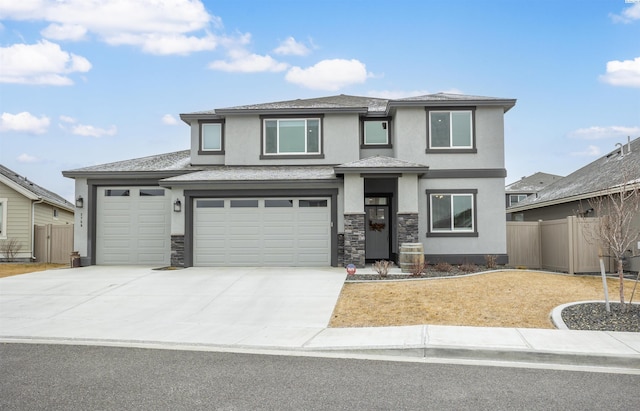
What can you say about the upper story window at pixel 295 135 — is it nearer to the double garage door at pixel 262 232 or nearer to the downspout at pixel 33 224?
the double garage door at pixel 262 232

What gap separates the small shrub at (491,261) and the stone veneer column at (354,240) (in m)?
4.46

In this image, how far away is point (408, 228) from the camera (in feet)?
59.2

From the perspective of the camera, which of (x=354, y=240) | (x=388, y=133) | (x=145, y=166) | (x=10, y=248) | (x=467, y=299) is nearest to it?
(x=467, y=299)

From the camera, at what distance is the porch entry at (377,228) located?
2100 cm

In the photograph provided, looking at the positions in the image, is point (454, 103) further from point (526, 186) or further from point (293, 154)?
point (526, 186)

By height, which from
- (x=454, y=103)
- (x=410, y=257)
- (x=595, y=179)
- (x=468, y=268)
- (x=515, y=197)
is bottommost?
(x=468, y=268)

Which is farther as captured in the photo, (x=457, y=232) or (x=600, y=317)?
(x=457, y=232)

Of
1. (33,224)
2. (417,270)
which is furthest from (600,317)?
(33,224)

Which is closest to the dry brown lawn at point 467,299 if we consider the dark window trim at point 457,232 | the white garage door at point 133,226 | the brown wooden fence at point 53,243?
the dark window trim at point 457,232

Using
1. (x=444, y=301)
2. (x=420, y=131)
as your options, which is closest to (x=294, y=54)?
(x=420, y=131)

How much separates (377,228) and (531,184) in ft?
82.1

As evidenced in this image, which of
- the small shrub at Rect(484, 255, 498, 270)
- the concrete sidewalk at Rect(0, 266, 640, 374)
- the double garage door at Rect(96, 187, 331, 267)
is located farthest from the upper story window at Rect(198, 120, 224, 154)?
the small shrub at Rect(484, 255, 498, 270)

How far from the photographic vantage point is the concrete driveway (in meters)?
9.69

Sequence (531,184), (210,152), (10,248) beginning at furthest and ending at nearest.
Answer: (531,184) → (10,248) → (210,152)
